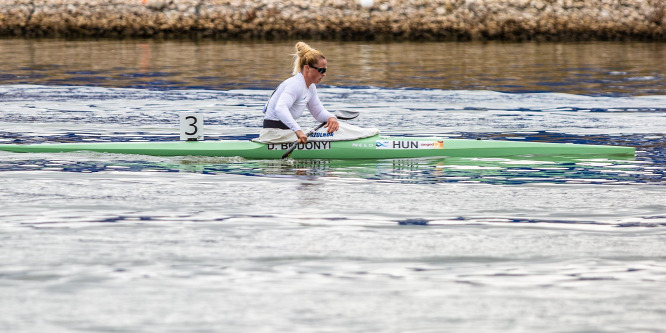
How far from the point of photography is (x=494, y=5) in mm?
41375

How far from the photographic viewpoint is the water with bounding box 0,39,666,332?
241 inches

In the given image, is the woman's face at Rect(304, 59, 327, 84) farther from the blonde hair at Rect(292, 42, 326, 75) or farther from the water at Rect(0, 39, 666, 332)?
the water at Rect(0, 39, 666, 332)

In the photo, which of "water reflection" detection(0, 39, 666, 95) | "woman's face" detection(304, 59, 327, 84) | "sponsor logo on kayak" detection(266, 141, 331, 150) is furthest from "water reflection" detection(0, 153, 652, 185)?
"water reflection" detection(0, 39, 666, 95)

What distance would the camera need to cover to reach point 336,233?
8.22m

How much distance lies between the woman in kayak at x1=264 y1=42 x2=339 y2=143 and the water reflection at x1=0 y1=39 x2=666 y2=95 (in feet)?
36.8

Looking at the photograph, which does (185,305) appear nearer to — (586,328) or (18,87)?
(586,328)

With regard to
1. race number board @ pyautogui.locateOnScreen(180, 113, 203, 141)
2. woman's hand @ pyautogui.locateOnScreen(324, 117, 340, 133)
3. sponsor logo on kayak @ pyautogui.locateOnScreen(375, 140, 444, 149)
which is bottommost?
sponsor logo on kayak @ pyautogui.locateOnScreen(375, 140, 444, 149)

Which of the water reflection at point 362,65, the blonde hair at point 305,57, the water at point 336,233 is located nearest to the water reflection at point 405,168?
the water at point 336,233

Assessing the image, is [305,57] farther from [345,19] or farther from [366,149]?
[345,19]

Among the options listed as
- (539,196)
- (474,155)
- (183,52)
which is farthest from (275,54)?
(539,196)

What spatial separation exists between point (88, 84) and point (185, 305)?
19.0m

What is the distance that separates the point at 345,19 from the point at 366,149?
29.5 meters

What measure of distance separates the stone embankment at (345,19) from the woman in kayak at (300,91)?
29.4 metres

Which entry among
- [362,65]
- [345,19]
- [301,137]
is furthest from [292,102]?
[345,19]
